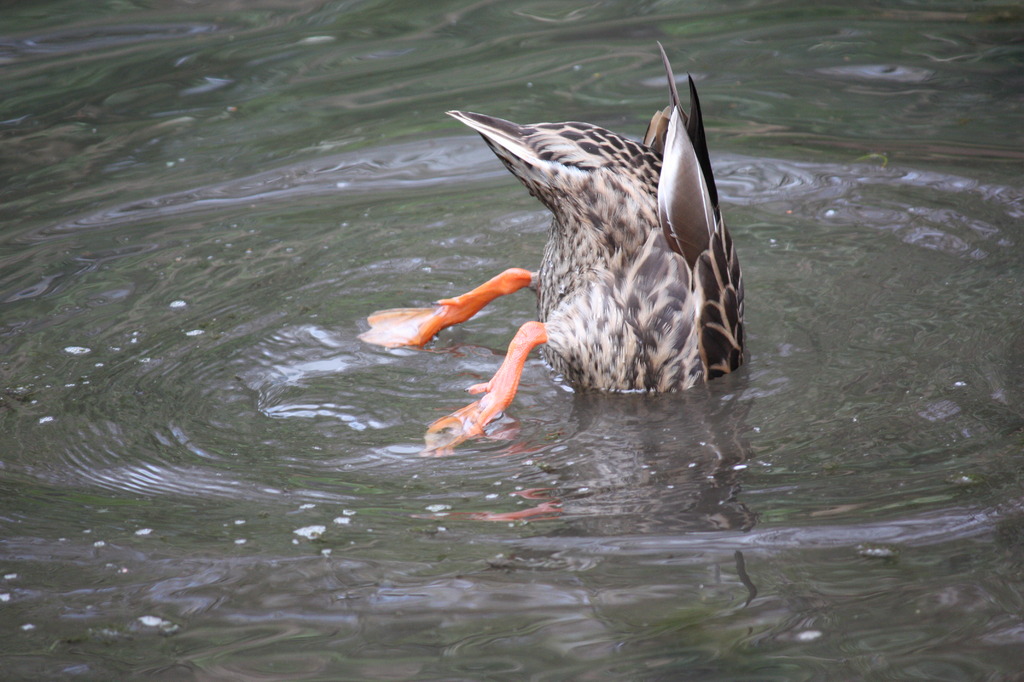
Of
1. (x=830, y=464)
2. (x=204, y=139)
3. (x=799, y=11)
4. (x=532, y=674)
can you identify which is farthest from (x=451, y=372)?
(x=799, y=11)

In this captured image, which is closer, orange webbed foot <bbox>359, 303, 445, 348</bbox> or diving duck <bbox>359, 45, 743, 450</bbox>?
diving duck <bbox>359, 45, 743, 450</bbox>

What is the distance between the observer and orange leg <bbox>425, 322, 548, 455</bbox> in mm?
3812

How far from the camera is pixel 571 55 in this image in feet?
23.9

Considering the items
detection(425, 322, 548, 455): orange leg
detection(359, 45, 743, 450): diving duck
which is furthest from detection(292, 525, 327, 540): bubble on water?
detection(359, 45, 743, 450): diving duck

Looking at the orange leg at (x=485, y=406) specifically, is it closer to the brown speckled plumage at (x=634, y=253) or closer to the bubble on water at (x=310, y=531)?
the brown speckled plumage at (x=634, y=253)

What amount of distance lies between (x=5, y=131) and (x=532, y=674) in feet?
18.2

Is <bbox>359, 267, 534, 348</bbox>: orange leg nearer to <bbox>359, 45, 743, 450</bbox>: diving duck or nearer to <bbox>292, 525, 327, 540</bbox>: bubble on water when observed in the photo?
<bbox>359, 45, 743, 450</bbox>: diving duck

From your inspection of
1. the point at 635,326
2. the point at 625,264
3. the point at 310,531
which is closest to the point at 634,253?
the point at 625,264

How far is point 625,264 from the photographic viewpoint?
13.7 feet

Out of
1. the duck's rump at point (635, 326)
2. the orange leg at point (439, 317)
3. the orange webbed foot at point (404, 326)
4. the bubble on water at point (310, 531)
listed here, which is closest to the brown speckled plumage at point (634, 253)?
the duck's rump at point (635, 326)

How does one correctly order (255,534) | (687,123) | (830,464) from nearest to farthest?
(255,534) → (830,464) → (687,123)

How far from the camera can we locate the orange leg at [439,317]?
4691mm

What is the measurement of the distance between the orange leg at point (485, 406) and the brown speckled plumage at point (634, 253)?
18 centimetres

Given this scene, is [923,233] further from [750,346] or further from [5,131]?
[5,131]
